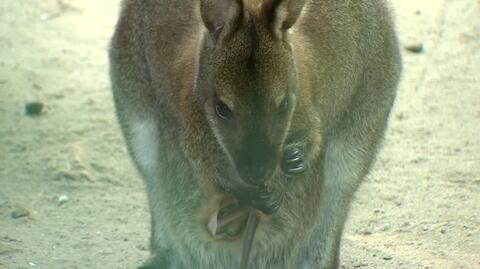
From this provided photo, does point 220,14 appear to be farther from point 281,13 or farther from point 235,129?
point 235,129

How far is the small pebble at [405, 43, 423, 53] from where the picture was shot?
6.81 m

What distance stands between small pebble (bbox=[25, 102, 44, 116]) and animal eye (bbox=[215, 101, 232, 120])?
2744 mm

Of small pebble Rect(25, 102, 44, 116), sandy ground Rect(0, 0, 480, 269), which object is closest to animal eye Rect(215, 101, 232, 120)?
sandy ground Rect(0, 0, 480, 269)

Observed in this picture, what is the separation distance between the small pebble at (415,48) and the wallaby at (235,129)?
1.96 metres

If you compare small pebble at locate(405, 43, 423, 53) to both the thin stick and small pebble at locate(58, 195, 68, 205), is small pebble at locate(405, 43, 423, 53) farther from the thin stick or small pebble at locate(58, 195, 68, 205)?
the thin stick

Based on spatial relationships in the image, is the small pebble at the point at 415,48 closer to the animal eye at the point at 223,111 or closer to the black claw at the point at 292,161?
the black claw at the point at 292,161

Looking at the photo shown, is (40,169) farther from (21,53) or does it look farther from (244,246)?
(244,246)

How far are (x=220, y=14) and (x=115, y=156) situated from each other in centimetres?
235

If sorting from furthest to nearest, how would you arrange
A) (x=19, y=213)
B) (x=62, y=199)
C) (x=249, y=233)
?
1. (x=62, y=199)
2. (x=19, y=213)
3. (x=249, y=233)

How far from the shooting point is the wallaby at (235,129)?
392 centimetres

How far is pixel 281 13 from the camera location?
376 centimetres

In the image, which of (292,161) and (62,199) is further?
(62,199)

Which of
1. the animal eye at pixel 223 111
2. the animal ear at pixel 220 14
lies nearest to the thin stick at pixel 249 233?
the animal eye at pixel 223 111

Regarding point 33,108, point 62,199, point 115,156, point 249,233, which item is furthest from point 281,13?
point 33,108
